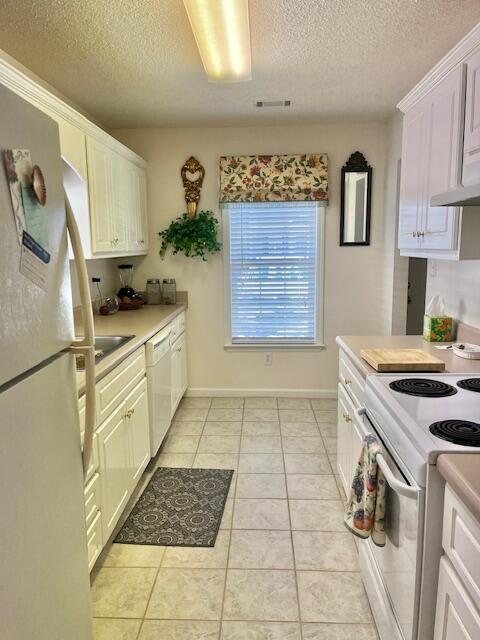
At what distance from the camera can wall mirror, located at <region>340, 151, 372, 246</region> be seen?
386cm

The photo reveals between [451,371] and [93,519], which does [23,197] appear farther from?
[451,371]

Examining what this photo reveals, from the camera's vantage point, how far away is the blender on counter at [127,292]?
3.77 m

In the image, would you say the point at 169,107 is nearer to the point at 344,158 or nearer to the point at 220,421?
the point at 344,158

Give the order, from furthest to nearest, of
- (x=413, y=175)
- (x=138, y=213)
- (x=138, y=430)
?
(x=138, y=213) < (x=138, y=430) < (x=413, y=175)

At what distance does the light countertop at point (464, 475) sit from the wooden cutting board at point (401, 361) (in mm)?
830

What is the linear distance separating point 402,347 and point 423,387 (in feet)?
2.34

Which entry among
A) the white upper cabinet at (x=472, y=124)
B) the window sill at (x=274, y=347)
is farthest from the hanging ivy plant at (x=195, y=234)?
the white upper cabinet at (x=472, y=124)

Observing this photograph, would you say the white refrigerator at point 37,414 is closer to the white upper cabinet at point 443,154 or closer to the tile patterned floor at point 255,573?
the tile patterned floor at point 255,573

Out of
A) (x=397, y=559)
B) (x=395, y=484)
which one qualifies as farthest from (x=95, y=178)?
(x=397, y=559)

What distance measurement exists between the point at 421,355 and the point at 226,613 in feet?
4.65

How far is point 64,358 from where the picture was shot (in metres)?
1.21

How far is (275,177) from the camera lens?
3.87 meters

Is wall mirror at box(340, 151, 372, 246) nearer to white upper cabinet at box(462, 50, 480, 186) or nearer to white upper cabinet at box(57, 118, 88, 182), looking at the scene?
white upper cabinet at box(462, 50, 480, 186)

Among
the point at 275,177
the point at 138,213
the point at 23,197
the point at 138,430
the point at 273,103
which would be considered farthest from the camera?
the point at 275,177
